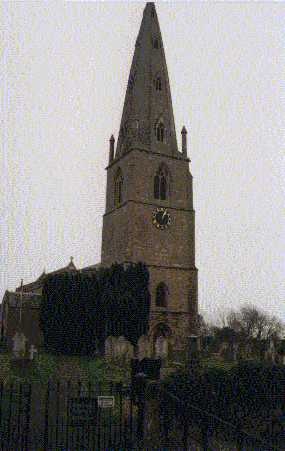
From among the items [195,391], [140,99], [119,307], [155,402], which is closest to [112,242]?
[119,307]

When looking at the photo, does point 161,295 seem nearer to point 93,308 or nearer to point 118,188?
point 93,308

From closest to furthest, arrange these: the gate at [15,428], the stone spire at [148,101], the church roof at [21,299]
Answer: the gate at [15,428]
the church roof at [21,299]
the stone spire at [148,101]

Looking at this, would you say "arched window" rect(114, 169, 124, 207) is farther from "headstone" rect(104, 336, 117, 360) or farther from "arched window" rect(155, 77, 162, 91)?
"headstone" rect(104, 336, 117, 360)

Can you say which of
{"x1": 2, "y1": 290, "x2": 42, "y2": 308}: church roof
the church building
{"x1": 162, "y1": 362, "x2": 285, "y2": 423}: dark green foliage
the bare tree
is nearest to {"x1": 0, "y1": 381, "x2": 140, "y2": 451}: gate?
{"x1": 162, "y1": 362, "x2": 285, "y2": 423}: dark green foliage

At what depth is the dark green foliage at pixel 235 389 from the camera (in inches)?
446

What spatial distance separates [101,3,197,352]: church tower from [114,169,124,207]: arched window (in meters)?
0.08

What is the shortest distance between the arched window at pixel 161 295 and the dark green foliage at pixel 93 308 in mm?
3558

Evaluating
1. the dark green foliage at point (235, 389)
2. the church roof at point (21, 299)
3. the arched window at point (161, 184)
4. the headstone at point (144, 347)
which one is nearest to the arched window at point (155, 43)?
the arched window at point (161, 184)

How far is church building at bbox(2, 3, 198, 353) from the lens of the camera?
3347 centimetres

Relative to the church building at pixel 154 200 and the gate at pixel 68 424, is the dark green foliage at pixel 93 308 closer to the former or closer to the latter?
the church building at pixel 154 200

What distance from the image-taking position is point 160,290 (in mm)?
33938

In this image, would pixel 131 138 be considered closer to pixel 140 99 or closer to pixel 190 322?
pixel 140 99

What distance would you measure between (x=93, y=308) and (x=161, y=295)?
718 centimetres

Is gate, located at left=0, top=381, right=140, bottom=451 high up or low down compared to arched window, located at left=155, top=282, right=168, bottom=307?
down
